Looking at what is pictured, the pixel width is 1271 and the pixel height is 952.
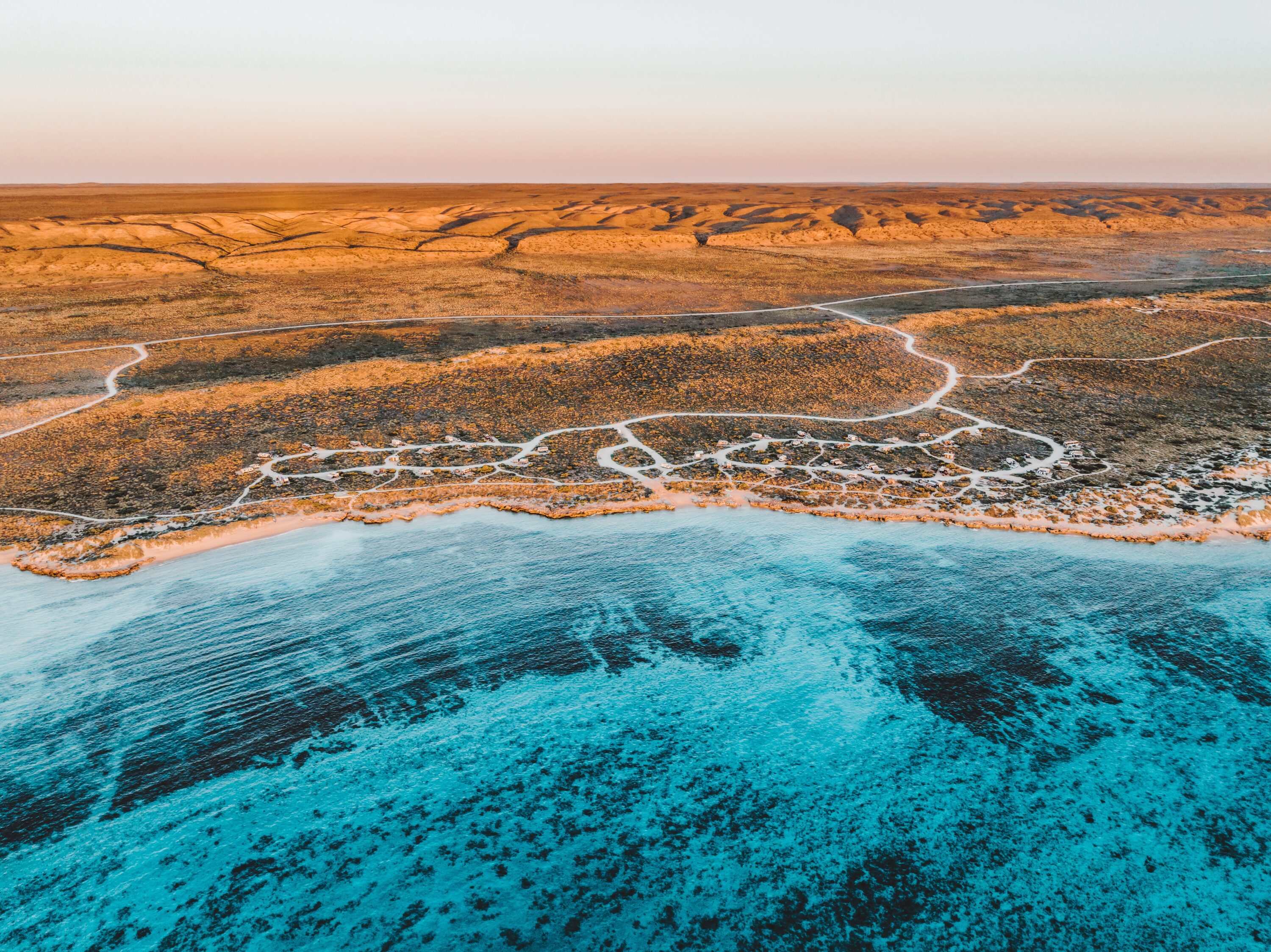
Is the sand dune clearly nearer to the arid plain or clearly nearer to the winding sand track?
the arid plain

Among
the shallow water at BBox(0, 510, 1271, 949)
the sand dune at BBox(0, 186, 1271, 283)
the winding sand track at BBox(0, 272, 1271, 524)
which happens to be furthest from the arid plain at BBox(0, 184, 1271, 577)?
the shallow water at BBox(0, 510, 1271, 949)

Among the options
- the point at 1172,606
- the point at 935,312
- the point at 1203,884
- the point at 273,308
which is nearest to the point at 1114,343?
the point at 935,312

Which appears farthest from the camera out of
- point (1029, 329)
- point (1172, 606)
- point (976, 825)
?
point (1029, 329)

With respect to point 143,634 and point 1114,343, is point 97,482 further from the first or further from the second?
point 1114,343

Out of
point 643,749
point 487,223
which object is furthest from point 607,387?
point 487,223

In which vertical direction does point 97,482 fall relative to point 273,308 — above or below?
below
